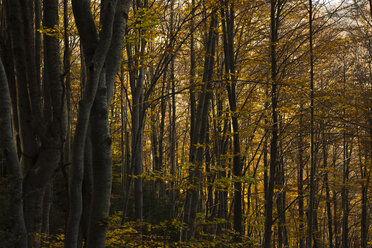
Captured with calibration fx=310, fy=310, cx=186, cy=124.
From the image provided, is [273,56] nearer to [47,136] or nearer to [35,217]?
[47,136]

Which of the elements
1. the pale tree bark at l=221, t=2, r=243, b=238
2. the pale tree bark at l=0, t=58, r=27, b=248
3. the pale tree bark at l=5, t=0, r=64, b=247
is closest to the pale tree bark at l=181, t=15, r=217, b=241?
the pale tree bark at l=221, t=2, r=243, b=238

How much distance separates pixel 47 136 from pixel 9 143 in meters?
1.17

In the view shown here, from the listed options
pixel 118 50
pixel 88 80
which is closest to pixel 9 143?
pixel 88 80

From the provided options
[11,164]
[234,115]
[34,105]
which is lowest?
[11,164]

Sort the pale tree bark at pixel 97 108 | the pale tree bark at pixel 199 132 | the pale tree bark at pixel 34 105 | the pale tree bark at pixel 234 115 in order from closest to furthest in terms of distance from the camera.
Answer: the pale tree bark at pixel 97 108 < the pale tree bark at pixel 34 105 < the pale tree bark at pixel 199 132 < the pale tree bark at pixel 234 115

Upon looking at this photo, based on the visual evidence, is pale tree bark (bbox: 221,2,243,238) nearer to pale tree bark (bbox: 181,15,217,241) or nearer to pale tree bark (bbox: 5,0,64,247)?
pale tree bark (bbox: 181,15,217,241)

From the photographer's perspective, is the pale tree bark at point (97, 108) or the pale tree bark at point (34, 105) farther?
the pale tree bark at point (34, 105)

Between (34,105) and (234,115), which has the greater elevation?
(234,115)

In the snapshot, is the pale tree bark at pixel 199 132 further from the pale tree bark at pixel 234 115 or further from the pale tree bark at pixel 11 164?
the pale tree bark at pixel 11 164

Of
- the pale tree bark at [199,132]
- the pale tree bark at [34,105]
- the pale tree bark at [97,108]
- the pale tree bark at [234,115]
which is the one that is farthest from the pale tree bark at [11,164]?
the pale tree bark at [234,115]

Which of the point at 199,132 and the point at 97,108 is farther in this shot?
the point at 199,132

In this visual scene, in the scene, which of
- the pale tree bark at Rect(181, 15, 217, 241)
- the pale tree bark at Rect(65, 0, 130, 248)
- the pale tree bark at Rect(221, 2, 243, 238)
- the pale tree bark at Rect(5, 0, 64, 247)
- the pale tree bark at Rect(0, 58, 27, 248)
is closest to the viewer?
the pale tree bark at Rect(65, 0, 130, 248)

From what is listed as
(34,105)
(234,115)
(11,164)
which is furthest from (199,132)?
(11,164)

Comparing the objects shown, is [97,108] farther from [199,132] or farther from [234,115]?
[234,115]
